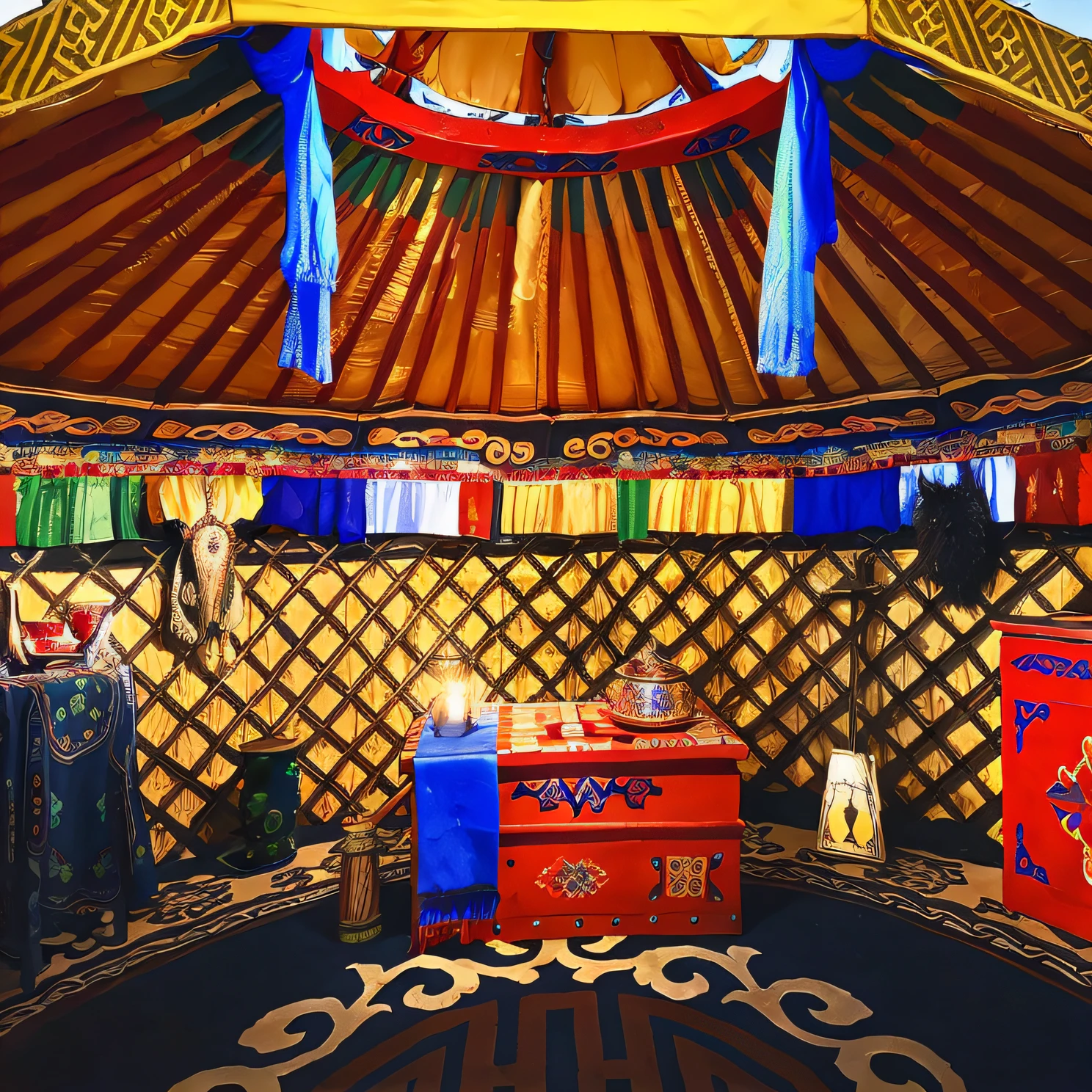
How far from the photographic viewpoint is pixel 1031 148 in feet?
6.23

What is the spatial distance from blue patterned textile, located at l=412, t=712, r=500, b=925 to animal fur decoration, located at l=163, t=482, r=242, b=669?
56.0 inches

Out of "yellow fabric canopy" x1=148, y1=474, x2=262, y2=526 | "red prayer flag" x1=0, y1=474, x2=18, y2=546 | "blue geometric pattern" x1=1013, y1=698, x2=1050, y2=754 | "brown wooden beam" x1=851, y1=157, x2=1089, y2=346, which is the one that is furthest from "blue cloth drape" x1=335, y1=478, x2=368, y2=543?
"blue geometric pattern" x1=1013, y1=698, x2=1050, y2=754

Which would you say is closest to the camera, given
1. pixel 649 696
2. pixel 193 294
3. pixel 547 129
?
pixel 547 129

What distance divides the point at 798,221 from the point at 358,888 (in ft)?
8.17

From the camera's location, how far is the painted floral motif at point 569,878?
8.29 feet

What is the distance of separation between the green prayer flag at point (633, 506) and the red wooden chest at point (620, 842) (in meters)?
1.33

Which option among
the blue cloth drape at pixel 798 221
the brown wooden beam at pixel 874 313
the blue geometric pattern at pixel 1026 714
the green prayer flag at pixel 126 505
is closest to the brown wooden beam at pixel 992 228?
the brown wooden beam at pixel 874 313

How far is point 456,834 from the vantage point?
7.86ft

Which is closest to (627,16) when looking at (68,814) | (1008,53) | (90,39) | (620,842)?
(1008,53)

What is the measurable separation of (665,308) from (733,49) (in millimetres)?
1063

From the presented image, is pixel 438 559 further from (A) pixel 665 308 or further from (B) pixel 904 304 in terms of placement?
(B) pixel 904 304

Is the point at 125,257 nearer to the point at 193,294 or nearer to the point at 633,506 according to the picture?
the point at 193,294

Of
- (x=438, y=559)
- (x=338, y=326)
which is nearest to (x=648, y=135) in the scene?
(x=338, y=326)

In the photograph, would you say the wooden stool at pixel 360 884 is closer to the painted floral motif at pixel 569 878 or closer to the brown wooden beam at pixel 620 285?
the painted floral motif at pixel 569 878
